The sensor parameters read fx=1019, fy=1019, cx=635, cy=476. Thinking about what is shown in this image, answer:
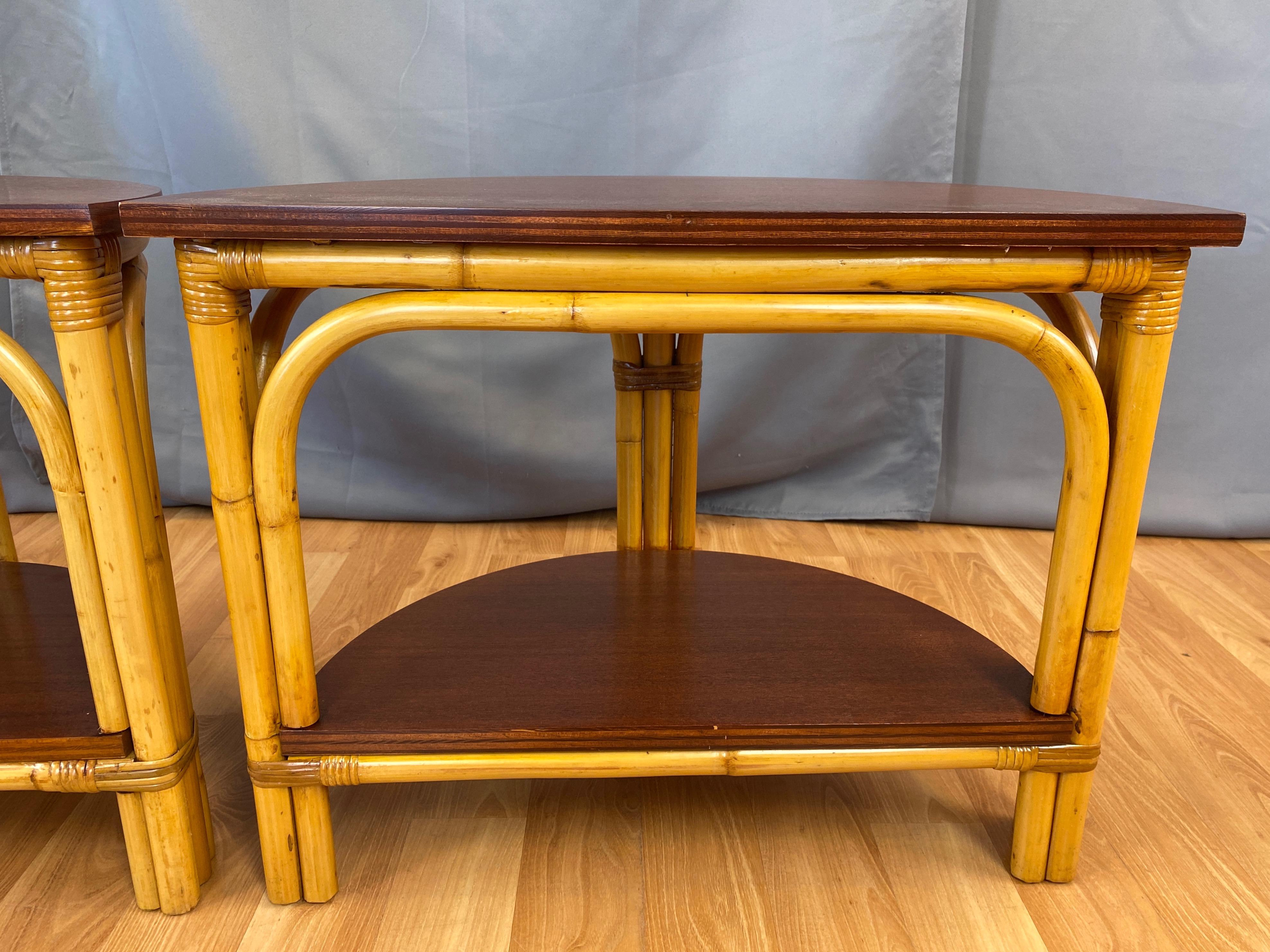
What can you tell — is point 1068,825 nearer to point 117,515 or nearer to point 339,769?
point 339,769

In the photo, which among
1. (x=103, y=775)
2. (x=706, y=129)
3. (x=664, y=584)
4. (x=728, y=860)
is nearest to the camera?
(x=103, y=775)

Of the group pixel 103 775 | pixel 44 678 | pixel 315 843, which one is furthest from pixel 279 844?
pixel 44 678

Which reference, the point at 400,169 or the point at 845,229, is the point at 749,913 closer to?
the point at 845,229

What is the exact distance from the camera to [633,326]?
720 millimetres

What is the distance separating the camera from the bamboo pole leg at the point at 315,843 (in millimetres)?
843

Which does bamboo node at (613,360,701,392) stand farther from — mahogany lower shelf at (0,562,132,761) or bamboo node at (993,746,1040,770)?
mahogany lower shelf at (0,562,132,761)

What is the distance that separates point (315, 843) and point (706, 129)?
114cm

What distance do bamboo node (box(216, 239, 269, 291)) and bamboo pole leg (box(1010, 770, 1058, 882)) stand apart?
2.39 ft

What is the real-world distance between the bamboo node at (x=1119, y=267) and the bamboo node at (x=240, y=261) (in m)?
0.57

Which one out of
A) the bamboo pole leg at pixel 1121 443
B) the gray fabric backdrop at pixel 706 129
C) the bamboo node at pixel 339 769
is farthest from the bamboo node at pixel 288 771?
the gray fabric backdrop at pixel 706 129

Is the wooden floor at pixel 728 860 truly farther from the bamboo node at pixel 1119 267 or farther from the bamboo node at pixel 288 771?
the bamboo node at pixel 1119 267

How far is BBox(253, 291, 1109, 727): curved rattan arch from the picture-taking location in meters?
0.71

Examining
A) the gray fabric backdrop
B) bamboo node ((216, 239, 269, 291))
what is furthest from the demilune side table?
the gray fabric backdrop

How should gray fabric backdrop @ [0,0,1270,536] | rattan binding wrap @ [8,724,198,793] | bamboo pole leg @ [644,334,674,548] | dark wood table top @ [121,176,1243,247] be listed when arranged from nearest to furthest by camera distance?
1. dark wood table top @ [121,176,1243,247]
2. rattan binding wrap @ [8,724,198,793]
3. bamboo pole leg @ [644,334,674,548]
4. gray fabric backdrop @ [0,0,1270,536]
